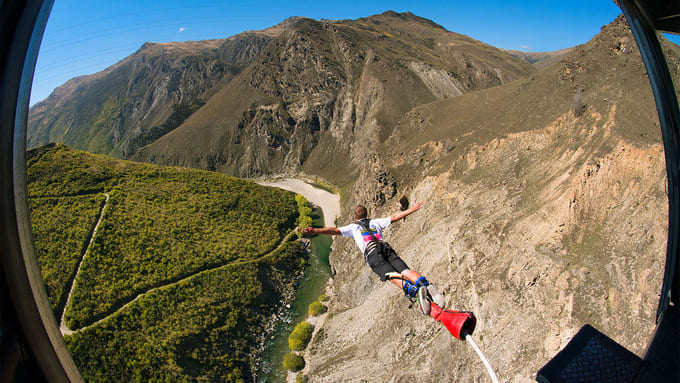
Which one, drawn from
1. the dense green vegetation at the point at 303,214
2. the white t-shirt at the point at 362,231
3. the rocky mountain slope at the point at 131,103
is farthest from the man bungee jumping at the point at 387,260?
Answer: the rocky mountain slope at the point at 131,103

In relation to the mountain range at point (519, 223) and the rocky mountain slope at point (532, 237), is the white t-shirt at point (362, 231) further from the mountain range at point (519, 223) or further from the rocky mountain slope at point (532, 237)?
the rocky mountain slope at point (532, 237)

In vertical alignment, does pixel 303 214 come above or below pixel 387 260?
below

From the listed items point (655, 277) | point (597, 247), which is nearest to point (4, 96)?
point (655, 277)

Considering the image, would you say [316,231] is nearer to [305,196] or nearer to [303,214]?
[303,214]

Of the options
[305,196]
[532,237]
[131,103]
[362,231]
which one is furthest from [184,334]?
[131,103]

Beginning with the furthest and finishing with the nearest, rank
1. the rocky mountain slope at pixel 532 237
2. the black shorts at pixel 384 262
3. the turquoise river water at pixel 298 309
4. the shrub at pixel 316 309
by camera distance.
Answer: the shrub at pixel 316 309
the turquoise river water at pixel 298 309
the rocky mountain slope at pixel 532 237
the black shorts at pixel 384 262

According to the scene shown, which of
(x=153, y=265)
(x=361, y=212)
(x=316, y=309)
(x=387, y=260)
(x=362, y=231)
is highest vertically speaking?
(x=361, y=212)
